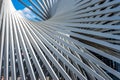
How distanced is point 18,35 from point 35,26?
951mm

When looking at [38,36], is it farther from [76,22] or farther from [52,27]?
[76,22]

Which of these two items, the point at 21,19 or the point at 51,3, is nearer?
the point at 21,19

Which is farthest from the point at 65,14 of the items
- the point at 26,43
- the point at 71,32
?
the point at 26,43

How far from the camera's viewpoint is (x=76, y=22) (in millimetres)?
8797

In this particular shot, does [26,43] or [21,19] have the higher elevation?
[21,19]

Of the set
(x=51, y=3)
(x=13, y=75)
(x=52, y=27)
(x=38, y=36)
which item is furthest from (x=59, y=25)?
(x=51, y=3)

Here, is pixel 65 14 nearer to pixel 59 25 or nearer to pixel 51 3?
pixel 59 25

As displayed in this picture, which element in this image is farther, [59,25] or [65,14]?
[65,14]

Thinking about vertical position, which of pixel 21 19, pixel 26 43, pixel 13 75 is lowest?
pixel 13 75

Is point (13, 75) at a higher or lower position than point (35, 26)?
lower

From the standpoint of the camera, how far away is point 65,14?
9.76 metres

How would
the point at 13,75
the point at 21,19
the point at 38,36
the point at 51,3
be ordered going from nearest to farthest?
the point at 13,75
the point at 38,36
the point at 21,19
the point at 51,3

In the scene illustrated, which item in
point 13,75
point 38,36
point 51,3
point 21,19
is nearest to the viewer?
point 13,75

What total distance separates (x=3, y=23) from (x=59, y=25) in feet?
6.60
